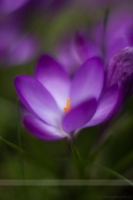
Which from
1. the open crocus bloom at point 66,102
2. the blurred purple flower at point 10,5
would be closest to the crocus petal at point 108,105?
the open crocus bloom at point 66,102

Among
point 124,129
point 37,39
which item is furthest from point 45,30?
point 124,129

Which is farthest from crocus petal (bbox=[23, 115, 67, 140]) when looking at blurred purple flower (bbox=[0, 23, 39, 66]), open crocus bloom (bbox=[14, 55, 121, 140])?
blurred purple flower (bbox=[0, 23, 39, 66])

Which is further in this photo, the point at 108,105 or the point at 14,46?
the point at 14,46

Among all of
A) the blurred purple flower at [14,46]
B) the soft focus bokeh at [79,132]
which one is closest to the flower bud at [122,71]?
the soft focus bokeh at [79,132]

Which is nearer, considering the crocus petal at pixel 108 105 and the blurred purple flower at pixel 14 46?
the crocus petal at pixel 108 105

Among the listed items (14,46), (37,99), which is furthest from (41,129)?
(14,46)

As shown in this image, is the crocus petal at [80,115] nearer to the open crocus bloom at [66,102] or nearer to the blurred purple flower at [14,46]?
the open crocus bloom at [66,102]

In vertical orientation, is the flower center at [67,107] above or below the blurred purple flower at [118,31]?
below

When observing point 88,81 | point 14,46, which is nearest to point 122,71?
point 88,81

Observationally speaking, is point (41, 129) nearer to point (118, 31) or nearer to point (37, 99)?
point (37, 99)
